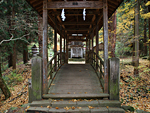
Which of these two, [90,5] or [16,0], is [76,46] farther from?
[90,5]

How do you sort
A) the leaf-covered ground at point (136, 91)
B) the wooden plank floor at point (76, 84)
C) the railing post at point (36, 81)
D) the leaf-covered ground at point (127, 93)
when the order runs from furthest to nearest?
the leaf-covered ground at point (136, 91) < the leaf-covered ground at point (127, 93) < the wooden plank floor at point (76, 84) < the railing post at point (36, 81)

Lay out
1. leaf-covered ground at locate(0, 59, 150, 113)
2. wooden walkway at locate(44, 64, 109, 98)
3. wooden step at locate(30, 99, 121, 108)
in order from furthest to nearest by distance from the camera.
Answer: leaf-covered ground at locate(0, 59, 150, 113) < wooden walkway at locate(44, 64, 109, 98) < wooden step at locate(30, 99, 121, 108)

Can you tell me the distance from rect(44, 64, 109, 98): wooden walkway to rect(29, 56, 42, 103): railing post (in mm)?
334

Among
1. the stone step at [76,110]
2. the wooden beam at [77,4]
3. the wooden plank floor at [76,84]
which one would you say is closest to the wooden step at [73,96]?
the wooden plank floor at [76,84]

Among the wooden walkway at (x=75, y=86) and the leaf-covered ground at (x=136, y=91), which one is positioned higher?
the wooden walkway at (x=75, y=86)

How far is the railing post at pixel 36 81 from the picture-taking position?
153 inches

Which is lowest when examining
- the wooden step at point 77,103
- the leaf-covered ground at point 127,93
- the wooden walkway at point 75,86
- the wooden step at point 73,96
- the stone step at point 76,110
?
the leaf-covered ground at point 127,93

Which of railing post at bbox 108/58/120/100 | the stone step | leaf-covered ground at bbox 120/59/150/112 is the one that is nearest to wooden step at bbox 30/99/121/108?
the stone step

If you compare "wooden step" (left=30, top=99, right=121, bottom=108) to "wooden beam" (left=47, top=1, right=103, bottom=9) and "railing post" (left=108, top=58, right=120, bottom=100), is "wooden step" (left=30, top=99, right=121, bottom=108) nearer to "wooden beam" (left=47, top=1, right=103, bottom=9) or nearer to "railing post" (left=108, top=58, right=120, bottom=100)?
"railing post" (left=108, top=58, right=120, bottom=100)

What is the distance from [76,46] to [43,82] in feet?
52.6

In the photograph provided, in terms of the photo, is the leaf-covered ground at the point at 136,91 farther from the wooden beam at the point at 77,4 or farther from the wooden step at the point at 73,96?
the wooden beam at the point at 77,4

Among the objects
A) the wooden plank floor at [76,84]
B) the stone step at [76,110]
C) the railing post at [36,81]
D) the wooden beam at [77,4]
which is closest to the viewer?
the stone step at [76,110]

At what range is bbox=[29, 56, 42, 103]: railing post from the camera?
3.90 m

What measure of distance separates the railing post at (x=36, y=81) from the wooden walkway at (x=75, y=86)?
33cm
